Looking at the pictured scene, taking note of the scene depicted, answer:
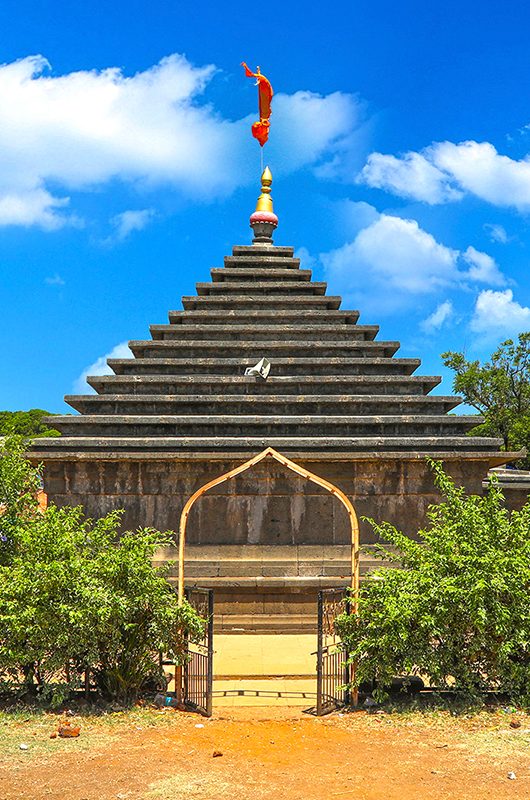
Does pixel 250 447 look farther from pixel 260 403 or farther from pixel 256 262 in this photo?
pixel 256 262

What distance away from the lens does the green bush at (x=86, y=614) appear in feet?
29.9

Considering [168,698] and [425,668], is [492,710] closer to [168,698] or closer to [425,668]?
[425,668]

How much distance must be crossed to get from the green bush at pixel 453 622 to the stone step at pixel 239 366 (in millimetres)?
7208

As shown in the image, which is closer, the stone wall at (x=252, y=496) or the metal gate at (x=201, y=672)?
the metal gate at (x=201, y=672)

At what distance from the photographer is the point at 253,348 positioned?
1694 cm

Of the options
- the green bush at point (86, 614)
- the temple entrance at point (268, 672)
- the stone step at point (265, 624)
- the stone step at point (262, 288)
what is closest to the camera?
the green bush at point (86, 614)

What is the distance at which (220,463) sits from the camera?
14.9 meters

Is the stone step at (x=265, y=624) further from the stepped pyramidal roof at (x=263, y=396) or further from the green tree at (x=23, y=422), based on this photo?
the green tree at (x=23, y=422)

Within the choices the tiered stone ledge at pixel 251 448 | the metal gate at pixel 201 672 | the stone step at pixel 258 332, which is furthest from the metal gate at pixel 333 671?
the stone step at pixel 258 332

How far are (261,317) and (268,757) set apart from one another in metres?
11.1

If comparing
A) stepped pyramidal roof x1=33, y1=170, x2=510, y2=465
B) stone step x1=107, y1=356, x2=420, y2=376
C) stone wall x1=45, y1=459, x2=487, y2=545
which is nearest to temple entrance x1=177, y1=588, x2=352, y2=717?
stone wall x1=45, y1=459, x2=487, y2=545

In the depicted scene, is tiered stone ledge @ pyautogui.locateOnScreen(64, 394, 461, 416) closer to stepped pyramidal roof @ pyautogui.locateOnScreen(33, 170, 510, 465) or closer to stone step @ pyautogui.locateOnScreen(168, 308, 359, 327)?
stepped pyramidal roof @ pyautogui.locateOnScreen(33, 170, 510, 465)

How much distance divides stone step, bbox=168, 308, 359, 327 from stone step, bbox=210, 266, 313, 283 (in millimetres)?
1426

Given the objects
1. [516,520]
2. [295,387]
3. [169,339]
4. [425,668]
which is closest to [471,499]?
[516,520]
